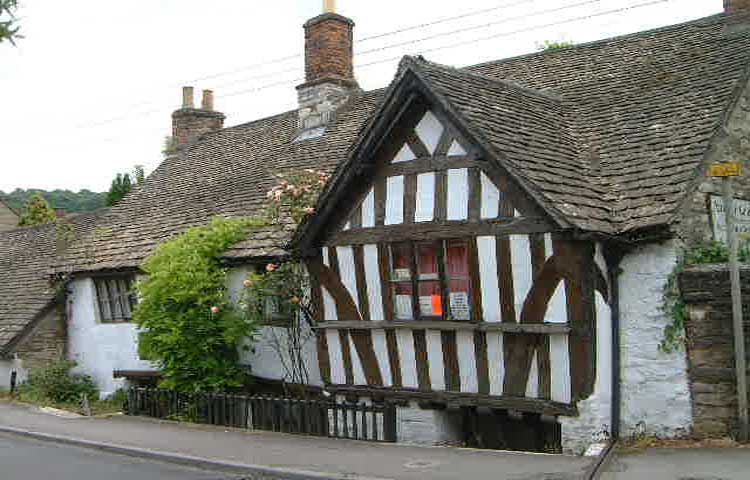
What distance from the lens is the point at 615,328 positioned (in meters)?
9.41

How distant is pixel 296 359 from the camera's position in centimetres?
1323

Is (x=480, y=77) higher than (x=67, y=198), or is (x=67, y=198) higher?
(x=67, y=198)

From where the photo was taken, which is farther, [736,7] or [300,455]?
[736,7]

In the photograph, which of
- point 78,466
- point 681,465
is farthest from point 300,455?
point 681,465

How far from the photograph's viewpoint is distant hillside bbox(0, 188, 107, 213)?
79344 mm

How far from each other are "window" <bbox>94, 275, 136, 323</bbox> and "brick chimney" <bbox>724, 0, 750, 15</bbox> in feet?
43.9

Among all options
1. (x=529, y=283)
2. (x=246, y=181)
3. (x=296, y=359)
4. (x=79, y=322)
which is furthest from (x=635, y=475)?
(x=79, y=322)

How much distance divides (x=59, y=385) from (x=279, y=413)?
8.35m

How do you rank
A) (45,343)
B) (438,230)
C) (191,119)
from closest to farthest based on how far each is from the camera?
1. (438,230)
2. (45,343)
3. (191,119)

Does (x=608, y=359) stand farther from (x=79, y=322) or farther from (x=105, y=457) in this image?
(x=79, y=322)

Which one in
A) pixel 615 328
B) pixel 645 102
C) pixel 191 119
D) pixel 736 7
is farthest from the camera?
pixel 191 119

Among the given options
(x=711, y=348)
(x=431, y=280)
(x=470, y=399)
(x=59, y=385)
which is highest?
(x=431, y=280)

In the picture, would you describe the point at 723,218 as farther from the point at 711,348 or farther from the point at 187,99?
the point at 187,99

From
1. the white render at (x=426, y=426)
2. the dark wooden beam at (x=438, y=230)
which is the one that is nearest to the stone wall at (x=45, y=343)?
the dark wooden beam at (x=438, y=230)
